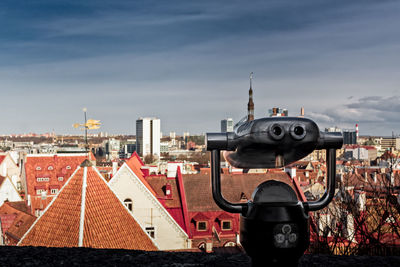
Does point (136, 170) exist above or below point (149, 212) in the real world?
above

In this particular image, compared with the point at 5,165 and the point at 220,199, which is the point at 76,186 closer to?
the point at 220,199

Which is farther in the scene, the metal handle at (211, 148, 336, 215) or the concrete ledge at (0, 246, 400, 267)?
the concrete ledge at (0, 246, 400, 267)

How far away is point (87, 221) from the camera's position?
312 inches

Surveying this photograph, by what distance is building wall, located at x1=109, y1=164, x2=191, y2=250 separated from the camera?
44.4 ft

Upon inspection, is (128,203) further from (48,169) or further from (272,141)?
(48,169)

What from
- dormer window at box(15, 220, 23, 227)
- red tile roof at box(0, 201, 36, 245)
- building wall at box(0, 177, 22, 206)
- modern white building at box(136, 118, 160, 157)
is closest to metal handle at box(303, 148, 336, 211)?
red tile roof at box(0, 201, 36, 245)

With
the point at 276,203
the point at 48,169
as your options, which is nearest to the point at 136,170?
the point at 276,203

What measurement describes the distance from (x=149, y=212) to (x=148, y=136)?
499 feet

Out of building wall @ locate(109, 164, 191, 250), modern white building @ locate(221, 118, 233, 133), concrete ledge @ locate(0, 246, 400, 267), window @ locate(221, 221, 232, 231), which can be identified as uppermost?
modern white building @ locate(221, 118, 233, 133)

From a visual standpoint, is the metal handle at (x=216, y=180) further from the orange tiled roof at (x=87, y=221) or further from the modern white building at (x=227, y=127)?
the orange tiled roof at (x=87, y=221)

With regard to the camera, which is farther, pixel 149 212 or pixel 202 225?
pixel 202 225

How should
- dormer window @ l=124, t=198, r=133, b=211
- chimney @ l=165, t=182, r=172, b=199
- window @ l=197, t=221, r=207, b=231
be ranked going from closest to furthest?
dormer window @ l=124, t=198, r=133, b=211, window @ l=197, t=221, r=207, b=231, chimney @ l=165, t=182, r=172, b=199

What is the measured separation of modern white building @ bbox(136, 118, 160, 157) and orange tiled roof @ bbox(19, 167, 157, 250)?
153233 millimetres

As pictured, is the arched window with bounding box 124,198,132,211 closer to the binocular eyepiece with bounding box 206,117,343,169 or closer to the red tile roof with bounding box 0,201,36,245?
the red tile roof with bounding box 0,201,36,245
